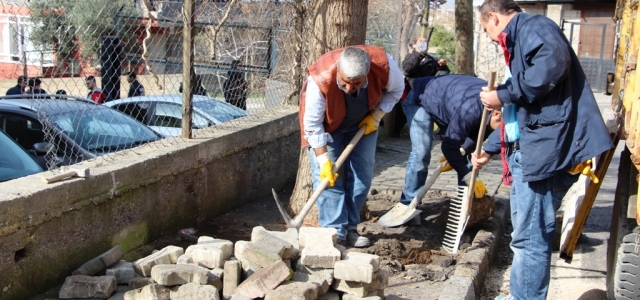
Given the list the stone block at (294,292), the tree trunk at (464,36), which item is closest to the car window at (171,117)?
the stone block at (294,292)

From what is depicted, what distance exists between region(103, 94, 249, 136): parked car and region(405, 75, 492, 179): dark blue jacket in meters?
2.27

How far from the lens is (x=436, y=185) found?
7.59 meters

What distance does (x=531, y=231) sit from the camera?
3938 millimetres

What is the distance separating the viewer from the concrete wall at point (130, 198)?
3.84 meters

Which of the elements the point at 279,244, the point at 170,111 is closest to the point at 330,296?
the point at 279,244

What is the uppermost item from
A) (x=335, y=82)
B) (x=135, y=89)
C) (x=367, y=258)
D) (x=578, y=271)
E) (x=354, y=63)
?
(x=354, y=63)

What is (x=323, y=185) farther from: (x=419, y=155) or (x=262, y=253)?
(x=419, y=155)

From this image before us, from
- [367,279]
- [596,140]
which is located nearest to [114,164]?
[367,279]

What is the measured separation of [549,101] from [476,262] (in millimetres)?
1515

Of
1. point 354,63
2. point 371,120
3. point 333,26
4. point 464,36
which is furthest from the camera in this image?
point 464,36

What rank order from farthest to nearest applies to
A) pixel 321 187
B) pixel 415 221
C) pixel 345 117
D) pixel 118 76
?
pixel 118 76 < pixel 415 221 < pixel 345 117 < pixel 321 187

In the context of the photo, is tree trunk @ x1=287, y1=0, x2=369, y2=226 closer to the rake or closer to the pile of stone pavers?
the rake

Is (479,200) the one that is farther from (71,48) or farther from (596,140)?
(71,48)

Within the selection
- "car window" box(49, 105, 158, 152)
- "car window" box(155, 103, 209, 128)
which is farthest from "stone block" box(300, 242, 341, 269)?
"car window" box(155, 103, 209, 128)
